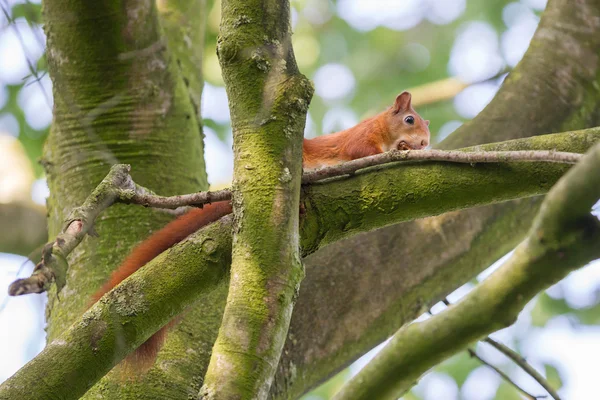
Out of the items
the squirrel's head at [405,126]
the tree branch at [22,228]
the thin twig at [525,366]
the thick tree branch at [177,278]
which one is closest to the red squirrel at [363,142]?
the squirrel's head at [405,126]

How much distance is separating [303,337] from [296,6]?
2.78 m

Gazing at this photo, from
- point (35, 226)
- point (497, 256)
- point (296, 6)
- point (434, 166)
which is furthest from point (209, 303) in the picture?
point (296, 6)

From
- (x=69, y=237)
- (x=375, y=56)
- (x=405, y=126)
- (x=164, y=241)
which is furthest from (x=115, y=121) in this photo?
(x=375, y=56)

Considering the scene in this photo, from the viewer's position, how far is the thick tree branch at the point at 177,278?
3.83ft

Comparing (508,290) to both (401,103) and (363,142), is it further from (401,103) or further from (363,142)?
(401,103)

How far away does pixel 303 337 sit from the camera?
1.86 meters

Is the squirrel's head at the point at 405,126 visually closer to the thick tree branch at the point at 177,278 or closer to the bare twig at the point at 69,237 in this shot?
the thick tree branch at the point at 177,278

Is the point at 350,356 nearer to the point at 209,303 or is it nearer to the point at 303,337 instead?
the point at 303,337

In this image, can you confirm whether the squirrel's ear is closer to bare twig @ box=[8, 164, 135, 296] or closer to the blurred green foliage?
the blurred green foliage

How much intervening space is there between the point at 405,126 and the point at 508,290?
1.42m

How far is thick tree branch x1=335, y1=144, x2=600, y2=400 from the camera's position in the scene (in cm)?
83

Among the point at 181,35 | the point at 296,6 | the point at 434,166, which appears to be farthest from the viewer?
the point at 296,6

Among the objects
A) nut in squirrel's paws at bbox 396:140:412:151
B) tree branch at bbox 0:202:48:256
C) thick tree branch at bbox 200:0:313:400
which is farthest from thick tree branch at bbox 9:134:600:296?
tree branch at bbox 0:202:48:256

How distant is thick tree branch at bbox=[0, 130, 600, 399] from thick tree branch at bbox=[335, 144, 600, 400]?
165mm
